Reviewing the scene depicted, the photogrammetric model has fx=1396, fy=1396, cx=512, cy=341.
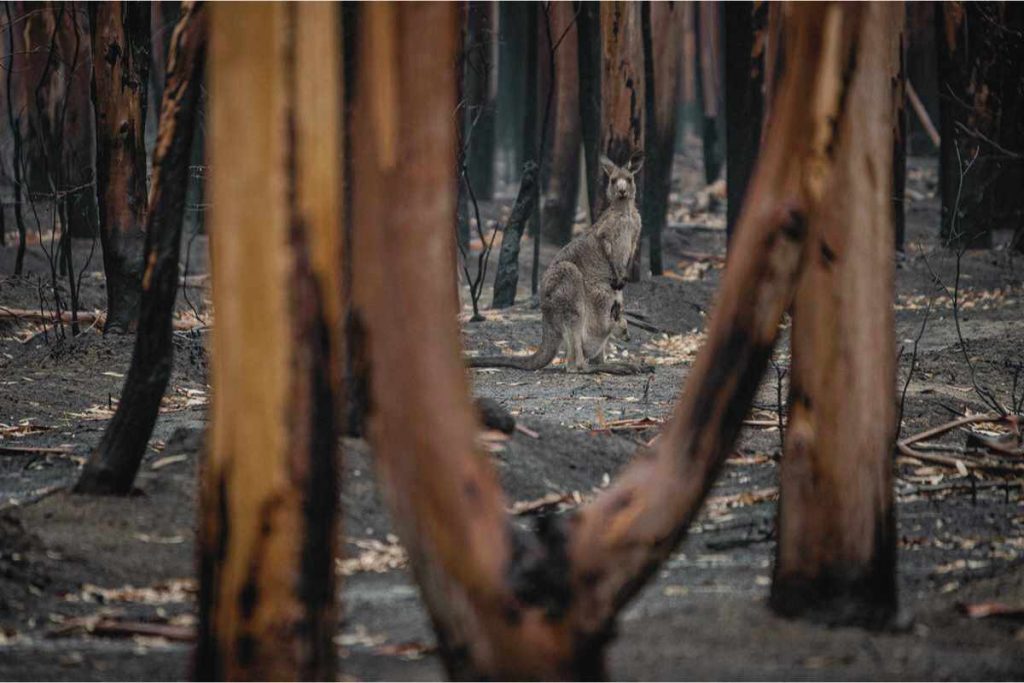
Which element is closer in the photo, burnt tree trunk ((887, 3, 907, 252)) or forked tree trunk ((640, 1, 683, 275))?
burnt tree trunk ((887, 3, 907, 252))

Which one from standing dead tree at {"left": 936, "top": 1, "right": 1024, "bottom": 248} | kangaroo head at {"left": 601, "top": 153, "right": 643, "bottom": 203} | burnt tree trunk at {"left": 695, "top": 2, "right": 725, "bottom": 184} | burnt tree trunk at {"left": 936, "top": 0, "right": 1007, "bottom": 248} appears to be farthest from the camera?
burnt tree trunk at {"left": 695, "top": 2, "right": 725, "bottom": 184}

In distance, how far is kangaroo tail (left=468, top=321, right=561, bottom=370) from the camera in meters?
11.1

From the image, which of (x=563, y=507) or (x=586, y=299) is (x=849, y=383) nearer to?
(x=563, y=507)

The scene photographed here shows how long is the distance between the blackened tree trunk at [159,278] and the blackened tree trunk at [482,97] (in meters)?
13.7

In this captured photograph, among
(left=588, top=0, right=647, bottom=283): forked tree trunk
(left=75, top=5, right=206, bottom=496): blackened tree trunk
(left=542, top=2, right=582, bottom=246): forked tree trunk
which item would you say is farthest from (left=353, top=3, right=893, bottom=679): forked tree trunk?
(left=542, top=2, right=582, bottom=246): forked tree trunk

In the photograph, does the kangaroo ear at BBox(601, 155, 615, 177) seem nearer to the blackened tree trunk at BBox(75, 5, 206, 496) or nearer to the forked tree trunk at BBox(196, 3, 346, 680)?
the blackened tree trunk at BBox(75, 5, 206, 496)

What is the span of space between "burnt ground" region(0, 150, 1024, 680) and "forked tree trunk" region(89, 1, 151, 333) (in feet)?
3.59

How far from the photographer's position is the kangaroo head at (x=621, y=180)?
1186 centimetres

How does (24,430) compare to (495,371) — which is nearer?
(24,430)

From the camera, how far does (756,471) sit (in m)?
6.68

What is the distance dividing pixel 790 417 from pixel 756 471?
8.52 ft

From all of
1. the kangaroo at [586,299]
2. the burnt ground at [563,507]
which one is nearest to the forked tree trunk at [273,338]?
the burnt ground at [563,507]

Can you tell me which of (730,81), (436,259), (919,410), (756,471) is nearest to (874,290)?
(436,259)

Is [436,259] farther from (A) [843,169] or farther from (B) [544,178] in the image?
(B) [544,178]
